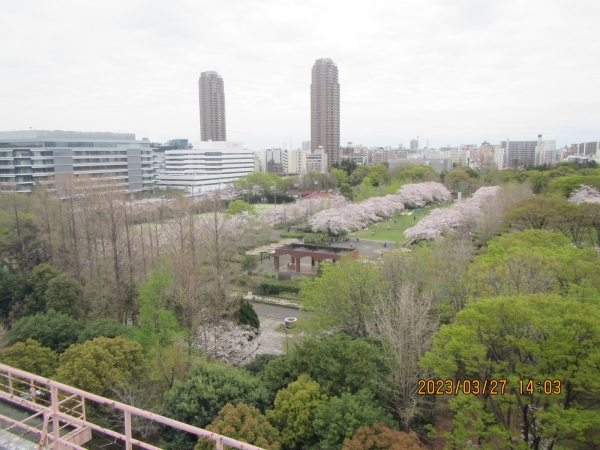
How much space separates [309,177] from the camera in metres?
68.1

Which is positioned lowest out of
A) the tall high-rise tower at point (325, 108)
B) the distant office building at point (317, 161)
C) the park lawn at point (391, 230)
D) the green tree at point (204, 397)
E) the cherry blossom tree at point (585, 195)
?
the park lawn at point (391, 230)

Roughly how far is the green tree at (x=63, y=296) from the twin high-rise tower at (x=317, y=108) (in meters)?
89.1

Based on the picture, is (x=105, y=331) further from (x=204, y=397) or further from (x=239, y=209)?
(x=239, y=209)

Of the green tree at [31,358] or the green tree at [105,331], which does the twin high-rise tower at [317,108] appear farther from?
the green tree at [31,358]

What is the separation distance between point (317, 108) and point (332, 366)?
102445 millimetres

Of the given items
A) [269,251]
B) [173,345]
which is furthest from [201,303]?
[269,251]


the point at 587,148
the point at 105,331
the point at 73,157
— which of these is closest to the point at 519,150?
the point at 587,148

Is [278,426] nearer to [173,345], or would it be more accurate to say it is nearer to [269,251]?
[173,345]

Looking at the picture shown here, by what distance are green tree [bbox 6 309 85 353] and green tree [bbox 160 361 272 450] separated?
567 cm

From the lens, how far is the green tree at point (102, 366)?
441 inches

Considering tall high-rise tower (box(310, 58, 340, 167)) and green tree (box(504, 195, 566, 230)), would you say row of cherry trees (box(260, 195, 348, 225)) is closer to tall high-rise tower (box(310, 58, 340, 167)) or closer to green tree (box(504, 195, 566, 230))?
green tree (box(504, 195, 566, 230))

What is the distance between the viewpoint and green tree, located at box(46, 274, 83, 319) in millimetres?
17609

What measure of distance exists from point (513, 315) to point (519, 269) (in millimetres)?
5724

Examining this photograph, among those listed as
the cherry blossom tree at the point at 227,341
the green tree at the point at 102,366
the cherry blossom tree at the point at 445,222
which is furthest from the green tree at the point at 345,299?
the cherry blossom tree at the point at 445,222
